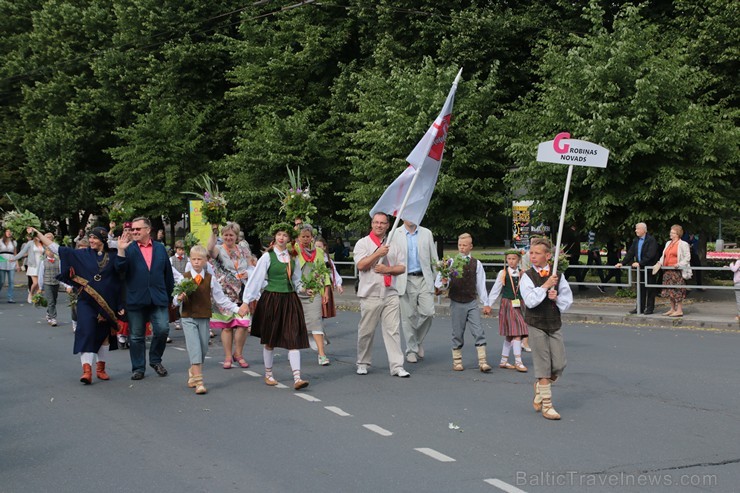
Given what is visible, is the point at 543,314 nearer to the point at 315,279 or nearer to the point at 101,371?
the point at 315,279

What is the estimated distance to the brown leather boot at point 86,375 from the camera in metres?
10.4

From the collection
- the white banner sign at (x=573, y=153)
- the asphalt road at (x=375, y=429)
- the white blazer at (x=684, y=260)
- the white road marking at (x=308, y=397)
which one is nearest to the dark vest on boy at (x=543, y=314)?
the asphalt road at (x=375, y=429)

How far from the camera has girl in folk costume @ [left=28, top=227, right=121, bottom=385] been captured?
1057 centimetres

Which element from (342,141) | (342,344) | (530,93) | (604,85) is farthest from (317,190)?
(342,344)

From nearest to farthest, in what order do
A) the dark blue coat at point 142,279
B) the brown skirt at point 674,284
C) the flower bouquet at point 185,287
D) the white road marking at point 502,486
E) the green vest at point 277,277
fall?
the white road marking at point 502,486
the flower bouquet at point 185,287
the green vest at point 277,277
the dark blue coat at point 142,279
the brown skirt at point 674,284

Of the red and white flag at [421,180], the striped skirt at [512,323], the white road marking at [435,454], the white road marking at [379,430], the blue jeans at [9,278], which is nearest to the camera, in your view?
the white road marking at [435,454]

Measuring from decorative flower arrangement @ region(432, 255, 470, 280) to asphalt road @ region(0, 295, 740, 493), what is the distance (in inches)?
47.6

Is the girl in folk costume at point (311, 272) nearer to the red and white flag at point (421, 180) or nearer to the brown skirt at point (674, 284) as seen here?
the red and white flag at point (421, 180)

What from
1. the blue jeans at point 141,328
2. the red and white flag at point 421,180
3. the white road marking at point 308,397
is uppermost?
the red and white flag at point 421,180

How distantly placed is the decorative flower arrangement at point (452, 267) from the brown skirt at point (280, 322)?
2.08 meters

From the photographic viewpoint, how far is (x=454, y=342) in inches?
451

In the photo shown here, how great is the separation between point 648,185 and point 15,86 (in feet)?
97.9

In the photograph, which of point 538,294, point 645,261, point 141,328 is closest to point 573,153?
point 538,294

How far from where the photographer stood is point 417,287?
12.0 meters
